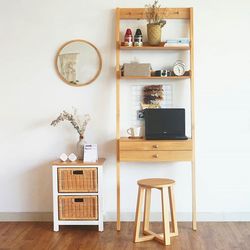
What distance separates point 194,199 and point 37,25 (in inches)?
91.3

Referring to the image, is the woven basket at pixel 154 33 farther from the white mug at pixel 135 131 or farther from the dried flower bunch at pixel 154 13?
the white mug at pixel 135 131

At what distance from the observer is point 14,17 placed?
13.0 feet

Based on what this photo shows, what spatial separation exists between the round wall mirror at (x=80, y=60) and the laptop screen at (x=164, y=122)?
675 mm

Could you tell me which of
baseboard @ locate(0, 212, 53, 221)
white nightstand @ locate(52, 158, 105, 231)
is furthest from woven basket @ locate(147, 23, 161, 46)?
baseboard @ locate(0, 212, 53, 221)

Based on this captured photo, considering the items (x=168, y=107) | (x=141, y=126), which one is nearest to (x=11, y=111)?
(x=141, y=126)

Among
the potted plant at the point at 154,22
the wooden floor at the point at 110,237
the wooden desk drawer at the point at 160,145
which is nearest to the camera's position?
the wooden floor at the point at 110,237

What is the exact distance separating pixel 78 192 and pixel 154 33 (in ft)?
5.45

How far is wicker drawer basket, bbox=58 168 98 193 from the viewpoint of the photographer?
12.0 ft

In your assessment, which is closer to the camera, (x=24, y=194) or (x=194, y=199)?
(x=194, y=199)

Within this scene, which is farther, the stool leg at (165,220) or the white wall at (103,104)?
the white wall at (103,104)

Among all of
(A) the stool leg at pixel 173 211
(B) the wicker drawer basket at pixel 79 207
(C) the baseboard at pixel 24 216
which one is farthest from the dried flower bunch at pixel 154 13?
(C) the baseboard at pixel 24 216

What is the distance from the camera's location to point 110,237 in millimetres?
3539

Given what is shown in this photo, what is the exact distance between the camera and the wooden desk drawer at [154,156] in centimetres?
363

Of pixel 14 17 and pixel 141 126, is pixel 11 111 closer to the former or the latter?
pixel 14 17
